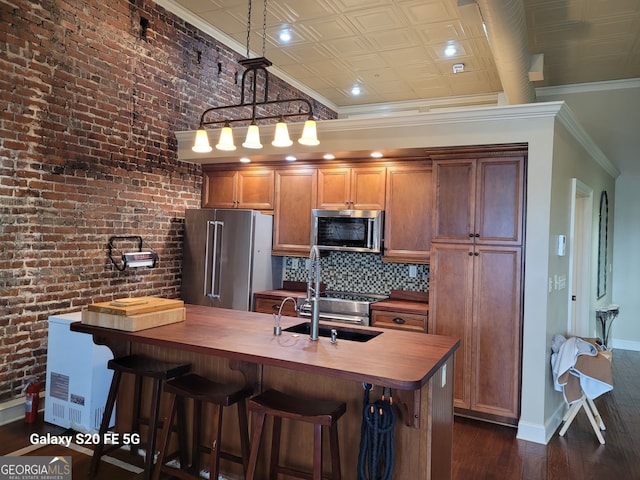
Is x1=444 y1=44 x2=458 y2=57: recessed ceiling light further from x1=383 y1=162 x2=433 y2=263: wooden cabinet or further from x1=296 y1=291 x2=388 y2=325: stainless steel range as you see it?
x1=296 y1=291 x2=388 y2=325: stainless steel range

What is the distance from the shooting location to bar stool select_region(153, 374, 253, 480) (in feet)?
7.92

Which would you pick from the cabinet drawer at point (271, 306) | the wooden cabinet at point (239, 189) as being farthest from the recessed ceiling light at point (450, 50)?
the cabinet drawer at point (271, 306)

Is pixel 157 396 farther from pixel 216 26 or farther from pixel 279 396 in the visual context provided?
pixel 216 26

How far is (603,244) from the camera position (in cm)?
605

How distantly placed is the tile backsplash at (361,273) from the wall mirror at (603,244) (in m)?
2.66

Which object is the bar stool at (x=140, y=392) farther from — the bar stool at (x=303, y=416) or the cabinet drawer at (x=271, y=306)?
the cabinet drawer at (x=271, y=306)

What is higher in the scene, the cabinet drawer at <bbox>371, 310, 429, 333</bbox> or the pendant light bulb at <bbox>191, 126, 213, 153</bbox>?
the pendant light bulb at <bbox>191, 126, 213, 153</bbox>

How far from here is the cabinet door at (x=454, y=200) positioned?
3.89 metres

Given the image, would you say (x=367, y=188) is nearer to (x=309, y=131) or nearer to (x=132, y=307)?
(x=309, y=131)

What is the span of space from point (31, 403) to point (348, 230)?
301 centimetres

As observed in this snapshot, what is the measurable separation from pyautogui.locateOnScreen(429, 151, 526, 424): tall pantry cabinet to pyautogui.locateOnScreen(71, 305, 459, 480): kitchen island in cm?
126

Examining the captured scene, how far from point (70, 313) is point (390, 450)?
2.89 metres

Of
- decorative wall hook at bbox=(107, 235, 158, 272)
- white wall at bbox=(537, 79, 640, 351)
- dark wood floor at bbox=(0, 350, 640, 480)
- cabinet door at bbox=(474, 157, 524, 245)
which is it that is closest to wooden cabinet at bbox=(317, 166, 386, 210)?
cabinet door at bbox=(474, 157, 524, 245)

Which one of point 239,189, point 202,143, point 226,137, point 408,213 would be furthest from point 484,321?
point 239,189
